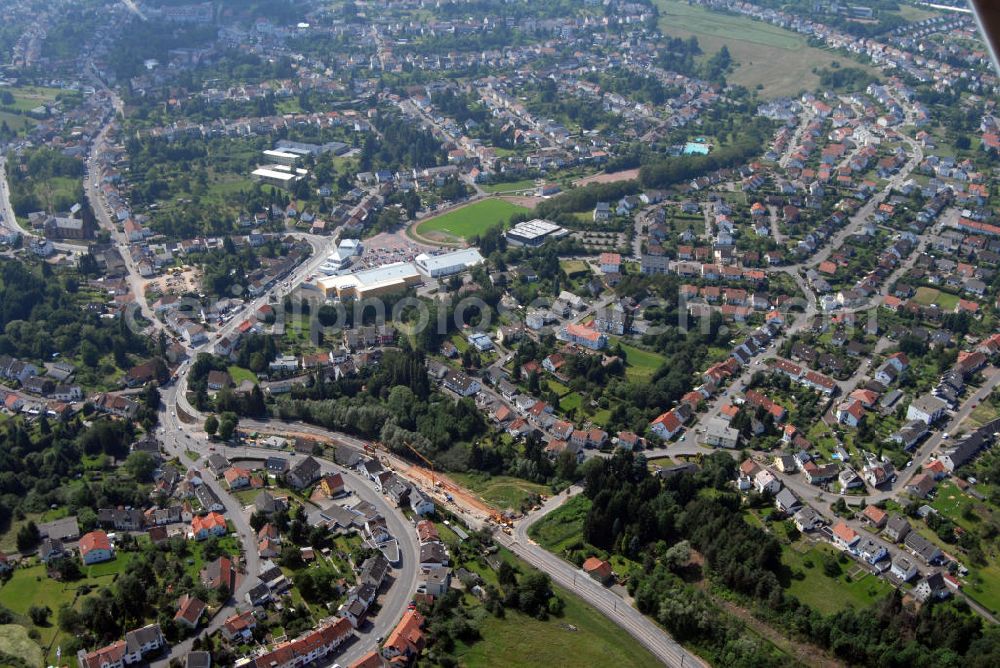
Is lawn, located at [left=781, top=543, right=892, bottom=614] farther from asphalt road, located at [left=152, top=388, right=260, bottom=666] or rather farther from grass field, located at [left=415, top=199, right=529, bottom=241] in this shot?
grass field, located at [left=415, top=199, right=529, bottom=241]

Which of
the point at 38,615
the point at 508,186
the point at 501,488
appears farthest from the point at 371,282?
the point at 38,615

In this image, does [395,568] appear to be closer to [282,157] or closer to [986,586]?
[986,586]

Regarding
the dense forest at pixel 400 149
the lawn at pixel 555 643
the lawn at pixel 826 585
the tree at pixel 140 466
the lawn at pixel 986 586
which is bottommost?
the tree at pixel 140 466

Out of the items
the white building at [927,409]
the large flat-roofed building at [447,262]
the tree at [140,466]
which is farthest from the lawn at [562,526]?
the large flat-roofed building at [447,262]

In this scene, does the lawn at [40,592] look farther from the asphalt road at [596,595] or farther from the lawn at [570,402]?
the lawn at [570,402]

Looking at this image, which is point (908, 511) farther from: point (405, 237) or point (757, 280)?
point (405, 237)

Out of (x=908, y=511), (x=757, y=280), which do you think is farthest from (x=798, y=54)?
(x=908, y=511)
